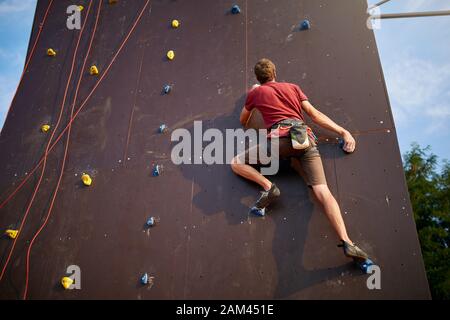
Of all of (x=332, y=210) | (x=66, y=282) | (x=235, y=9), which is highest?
(x=235, y=9)

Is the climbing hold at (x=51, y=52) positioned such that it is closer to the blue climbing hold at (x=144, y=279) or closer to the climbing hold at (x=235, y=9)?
the climbing hold at (x=235, y=9)

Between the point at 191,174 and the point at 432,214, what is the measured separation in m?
8.11

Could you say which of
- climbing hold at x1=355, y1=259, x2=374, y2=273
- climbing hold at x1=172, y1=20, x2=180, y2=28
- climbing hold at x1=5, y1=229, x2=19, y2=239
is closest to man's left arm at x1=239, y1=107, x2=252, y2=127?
climbing hold at x1=355, y1=259, x2=374, y2=273

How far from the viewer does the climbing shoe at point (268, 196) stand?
2.22 m

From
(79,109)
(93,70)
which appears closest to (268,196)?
(79,109)

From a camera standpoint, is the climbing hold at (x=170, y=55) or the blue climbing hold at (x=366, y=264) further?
the climbing hold at (x=170, y=55)

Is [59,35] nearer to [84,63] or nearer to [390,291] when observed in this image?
[84,63]

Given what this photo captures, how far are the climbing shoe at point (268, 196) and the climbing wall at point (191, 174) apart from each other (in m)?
0.14

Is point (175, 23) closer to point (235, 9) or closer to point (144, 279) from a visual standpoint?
point (235, 9)

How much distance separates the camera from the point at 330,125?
2.34 metres

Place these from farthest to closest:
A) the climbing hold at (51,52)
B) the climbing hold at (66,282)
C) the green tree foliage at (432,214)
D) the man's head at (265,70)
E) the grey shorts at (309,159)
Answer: the green tree foliage at (432,214) < the climbing hold at (51,52) < the climbing hold at (66,282) < the man's head at (265,70) < the grey shorts at (309,159)

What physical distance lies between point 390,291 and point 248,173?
1.16 m

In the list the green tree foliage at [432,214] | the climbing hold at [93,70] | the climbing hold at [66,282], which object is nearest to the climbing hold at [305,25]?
the climbing hold at [93,70]
